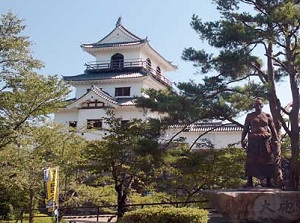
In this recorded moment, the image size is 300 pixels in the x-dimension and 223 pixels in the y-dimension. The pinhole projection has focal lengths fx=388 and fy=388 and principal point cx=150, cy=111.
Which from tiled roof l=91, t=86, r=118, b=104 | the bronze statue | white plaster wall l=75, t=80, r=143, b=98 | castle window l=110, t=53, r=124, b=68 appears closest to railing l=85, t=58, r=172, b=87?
castle window l=110, t=53, r=124, b=68

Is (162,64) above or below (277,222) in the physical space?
above

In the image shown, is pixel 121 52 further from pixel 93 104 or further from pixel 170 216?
pixel 170 216

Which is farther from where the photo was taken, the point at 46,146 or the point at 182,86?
the point at 46,146

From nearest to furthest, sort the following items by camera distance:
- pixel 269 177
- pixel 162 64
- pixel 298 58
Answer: pixel 269 177
pixel 298 58
pixel 162 64

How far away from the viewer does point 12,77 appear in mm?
12602

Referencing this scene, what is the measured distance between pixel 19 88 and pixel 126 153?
4.20 metres

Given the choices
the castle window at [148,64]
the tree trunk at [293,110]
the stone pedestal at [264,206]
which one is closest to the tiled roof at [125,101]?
the castle window at [148,64]

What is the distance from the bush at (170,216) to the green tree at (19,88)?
5204 millimetres

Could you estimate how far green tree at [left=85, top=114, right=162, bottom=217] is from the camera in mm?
12438

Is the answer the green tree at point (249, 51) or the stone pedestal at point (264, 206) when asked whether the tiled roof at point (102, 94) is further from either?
the stone pedestal at point (264, 206)

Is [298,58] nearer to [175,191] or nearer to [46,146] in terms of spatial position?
[175,191]

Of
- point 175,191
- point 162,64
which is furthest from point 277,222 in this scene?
point 162,64

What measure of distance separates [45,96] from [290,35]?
27.0 ft

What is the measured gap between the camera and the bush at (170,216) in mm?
8773
